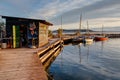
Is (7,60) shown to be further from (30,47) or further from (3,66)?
(30,47)

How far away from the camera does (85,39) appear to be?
51.2 m

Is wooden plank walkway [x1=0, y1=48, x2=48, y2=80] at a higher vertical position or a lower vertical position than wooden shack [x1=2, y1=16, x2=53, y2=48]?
lower

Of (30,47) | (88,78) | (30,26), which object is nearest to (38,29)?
(30,26)

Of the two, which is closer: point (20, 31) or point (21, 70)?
point (21, 70)

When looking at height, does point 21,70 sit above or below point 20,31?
below

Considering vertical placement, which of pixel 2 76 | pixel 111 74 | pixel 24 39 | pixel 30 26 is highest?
pixel 30 26

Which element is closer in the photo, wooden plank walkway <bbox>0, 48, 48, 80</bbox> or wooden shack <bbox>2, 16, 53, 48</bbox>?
wooden plank walkway <bbox>0, 48, 48, 80</bbox>

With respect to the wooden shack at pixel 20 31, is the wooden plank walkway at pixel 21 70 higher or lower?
lower

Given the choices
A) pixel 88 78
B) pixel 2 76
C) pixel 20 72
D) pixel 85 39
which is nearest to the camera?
pixel 2 76

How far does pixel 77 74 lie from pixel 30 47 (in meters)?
6.74

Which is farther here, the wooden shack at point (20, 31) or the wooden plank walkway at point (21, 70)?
the wooden shack at point (20, 31)

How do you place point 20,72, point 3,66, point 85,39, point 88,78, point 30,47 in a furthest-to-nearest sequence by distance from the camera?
1. point 85,39
2. point 30,47
3. point 88,78
4. point 3,66
5. point 20,72

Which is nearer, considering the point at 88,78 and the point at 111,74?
the point at 88,78

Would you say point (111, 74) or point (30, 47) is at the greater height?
point (30, 47)
